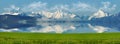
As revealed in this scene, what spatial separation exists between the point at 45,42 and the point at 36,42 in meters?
1.43

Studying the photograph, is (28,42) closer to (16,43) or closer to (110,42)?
(16,43)

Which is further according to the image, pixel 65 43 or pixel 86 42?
pixel 86 42

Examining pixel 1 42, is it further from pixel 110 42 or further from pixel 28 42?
pixel 110 42

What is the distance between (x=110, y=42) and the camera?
4891cm

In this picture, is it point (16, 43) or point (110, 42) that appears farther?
point (110, 42)

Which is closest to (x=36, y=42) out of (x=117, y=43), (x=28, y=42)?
(x=28, y=42)

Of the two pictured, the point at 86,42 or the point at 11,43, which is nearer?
the point at 11,43

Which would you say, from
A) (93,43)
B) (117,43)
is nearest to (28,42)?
(93,43)

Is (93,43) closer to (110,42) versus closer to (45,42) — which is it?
(110,42)

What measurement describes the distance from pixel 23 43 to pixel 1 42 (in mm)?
2994

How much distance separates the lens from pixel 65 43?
45125 millimetres

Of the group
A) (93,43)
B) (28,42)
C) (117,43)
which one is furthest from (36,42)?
(117,43)

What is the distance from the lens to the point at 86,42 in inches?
1896

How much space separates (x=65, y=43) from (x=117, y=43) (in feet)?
22.8
